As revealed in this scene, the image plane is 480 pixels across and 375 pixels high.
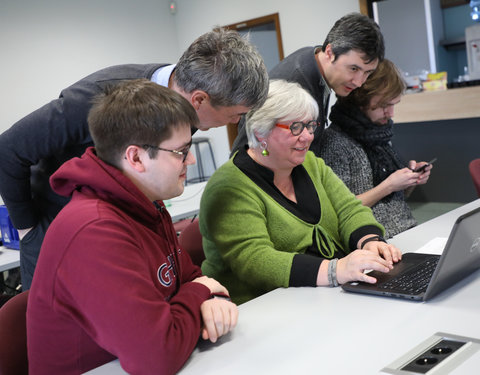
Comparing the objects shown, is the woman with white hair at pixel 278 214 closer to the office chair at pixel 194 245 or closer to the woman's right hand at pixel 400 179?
the office chair at pixel 194 245

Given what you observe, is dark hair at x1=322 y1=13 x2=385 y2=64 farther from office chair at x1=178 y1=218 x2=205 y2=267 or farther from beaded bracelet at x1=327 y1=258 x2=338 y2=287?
beaded bracelet at x1=327 y1=258 x2=338 y2=287

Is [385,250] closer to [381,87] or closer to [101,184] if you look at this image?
[101,184]

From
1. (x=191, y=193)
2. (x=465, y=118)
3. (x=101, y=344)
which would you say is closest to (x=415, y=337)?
(x=101, y=344)

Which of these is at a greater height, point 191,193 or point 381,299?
point 381,299

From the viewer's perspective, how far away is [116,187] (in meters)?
1.22

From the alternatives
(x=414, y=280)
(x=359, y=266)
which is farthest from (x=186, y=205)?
(x=414, y=280)

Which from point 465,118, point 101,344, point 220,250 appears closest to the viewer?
point 101,344

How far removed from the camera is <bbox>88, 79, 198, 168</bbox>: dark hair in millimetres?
1252

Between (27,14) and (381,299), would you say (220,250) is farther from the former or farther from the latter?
(27,14)

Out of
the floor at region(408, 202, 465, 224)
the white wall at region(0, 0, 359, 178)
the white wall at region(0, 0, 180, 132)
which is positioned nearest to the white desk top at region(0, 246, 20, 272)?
the floor at region(408, 202, 465, 224)

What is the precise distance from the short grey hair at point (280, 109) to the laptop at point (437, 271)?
1.95 feet

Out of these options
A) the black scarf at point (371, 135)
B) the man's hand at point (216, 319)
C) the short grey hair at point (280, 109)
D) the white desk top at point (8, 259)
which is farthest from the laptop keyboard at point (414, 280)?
the white desk top at point (8, 259)

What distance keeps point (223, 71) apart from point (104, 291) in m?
0.76

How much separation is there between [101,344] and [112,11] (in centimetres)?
713
